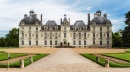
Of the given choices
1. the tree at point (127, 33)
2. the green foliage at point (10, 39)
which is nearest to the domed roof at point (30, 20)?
the green foliage at point (10, 39)

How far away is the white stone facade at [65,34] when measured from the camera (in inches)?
2309

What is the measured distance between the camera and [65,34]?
5884 centimetres

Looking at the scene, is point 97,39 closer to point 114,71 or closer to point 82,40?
point 82,40

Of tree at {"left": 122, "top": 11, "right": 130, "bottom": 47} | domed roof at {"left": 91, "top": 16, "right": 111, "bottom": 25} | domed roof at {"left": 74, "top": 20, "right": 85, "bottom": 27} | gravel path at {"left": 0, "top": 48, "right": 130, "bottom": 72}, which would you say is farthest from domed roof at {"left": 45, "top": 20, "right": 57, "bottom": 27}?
gravel path at {"left": 0, "top": 48, "right": 130, "bottom": 72}

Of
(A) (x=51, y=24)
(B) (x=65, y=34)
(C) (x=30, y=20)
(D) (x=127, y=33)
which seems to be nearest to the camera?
(D) (x=127, y=33)

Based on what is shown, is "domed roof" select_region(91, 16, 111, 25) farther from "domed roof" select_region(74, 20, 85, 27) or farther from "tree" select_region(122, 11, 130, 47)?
"tree" select_region(122, 11, 130, 47)

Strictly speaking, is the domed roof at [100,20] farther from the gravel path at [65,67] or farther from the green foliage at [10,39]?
the gravel path at [65,67]

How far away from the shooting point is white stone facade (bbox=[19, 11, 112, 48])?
192 feet

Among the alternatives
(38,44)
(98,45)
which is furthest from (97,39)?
(38,44)

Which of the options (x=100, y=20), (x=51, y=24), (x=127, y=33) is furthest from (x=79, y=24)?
(x=127, y=33)

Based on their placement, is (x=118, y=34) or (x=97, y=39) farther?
(x=118, y=34)

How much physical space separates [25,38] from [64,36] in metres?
11.1

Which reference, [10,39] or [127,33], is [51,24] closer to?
[10,39]

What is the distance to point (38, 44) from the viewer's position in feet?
193
